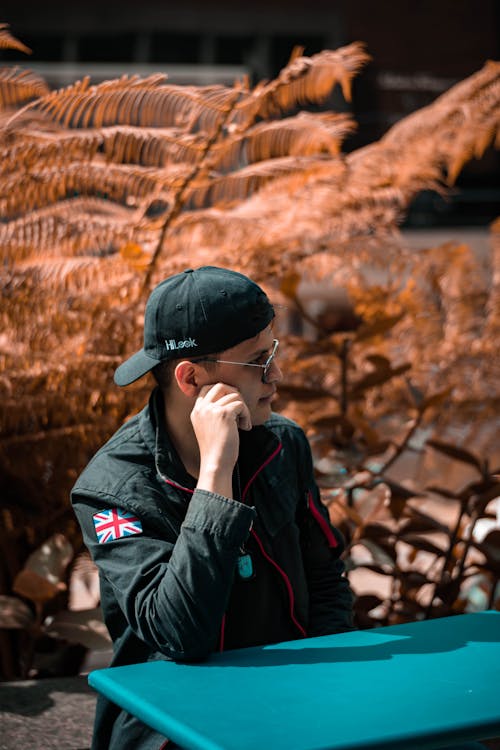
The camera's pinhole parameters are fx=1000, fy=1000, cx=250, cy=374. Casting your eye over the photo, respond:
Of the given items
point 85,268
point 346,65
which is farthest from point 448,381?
point 85,268

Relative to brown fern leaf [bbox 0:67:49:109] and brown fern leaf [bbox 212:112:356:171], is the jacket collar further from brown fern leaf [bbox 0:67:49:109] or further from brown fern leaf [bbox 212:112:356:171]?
brown fern leaf [bbox 0:67:49:109]

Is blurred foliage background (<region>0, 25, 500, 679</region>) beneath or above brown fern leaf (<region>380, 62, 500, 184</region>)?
beneath

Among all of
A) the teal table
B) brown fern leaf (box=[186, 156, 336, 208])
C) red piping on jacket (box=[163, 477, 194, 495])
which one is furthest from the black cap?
brown fern leaf (box=[186, 156, 336, 208])

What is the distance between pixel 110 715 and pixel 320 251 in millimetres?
1846

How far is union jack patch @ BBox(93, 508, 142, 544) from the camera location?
1.82 m

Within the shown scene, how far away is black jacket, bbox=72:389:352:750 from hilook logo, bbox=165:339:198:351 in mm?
138

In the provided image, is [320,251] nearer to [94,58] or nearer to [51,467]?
[51,467]

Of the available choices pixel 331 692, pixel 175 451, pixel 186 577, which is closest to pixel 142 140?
pixel 175 451

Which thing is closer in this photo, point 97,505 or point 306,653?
point 306,653

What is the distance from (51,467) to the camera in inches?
118

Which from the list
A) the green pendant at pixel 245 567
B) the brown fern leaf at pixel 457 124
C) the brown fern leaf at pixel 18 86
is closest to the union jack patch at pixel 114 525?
the green pendant at pixel 245 567

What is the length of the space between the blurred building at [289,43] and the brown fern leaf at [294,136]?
19.7 feet

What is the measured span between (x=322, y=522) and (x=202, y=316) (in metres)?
0.58

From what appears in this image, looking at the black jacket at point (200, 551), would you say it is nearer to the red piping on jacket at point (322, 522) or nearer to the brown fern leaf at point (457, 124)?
the red piping on jacket at point (322, 522)
